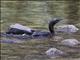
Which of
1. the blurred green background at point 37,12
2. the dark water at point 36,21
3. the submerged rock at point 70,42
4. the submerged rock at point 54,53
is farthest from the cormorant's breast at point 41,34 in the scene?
the submerged rock at point 54,53

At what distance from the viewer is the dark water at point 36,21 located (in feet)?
19.5

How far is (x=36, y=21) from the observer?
873cm

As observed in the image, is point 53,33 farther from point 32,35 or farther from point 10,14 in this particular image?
point 10,14

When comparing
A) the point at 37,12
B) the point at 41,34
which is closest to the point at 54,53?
the point at 41,34

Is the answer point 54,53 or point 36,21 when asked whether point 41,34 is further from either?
point 36,21

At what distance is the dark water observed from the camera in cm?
596

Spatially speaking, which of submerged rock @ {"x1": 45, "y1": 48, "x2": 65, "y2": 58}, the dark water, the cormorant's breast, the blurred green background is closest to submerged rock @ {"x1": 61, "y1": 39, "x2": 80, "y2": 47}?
the dark water

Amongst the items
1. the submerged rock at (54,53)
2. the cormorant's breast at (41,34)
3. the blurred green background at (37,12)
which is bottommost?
the blurred green background at (37,12)

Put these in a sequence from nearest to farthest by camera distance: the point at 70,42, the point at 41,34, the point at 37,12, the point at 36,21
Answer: the point at 70,42, the point at 41,34, the point at 36,21, the point at 37,12

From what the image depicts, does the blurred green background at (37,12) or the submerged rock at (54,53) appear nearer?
the submerged rock at (54,53)

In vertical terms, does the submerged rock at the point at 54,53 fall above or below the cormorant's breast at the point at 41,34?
above

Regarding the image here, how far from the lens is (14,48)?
6309 mm

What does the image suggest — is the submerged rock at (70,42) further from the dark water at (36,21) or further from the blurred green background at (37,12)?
the blurred green background at (37,12)

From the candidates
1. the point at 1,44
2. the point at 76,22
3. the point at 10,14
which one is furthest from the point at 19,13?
the point at 1,44
